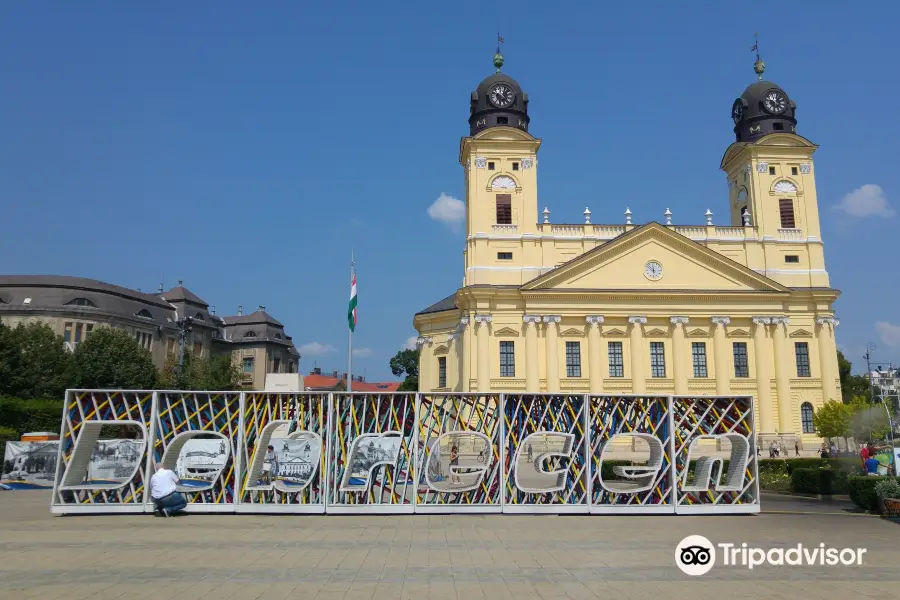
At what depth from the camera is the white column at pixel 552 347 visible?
48250 mm

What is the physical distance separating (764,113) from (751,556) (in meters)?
48.4

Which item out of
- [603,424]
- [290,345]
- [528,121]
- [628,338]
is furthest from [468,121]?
[290,345]

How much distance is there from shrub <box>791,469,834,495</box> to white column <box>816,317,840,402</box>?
93.3 feet

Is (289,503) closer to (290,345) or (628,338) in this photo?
(628,338)

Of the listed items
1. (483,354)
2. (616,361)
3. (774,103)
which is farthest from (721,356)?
(774,103)

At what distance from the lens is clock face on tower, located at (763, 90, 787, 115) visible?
52969mm

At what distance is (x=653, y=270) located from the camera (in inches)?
1953

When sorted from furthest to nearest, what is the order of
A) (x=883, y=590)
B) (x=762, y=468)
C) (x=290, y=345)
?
(x=290, y=345), (x=762, y=468), (x=883, y=590)

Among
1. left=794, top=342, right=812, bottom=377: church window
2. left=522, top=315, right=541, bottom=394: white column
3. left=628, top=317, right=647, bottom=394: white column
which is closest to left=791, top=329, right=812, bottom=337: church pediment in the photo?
left=794, top=342, right=812, bottom=377: church window

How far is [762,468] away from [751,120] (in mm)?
33616

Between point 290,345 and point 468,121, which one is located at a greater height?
point 468,121

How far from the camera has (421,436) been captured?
1870 centimetres

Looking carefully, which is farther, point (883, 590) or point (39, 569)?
point (39, 569)

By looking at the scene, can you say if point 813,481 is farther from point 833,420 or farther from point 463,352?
point 463,352
